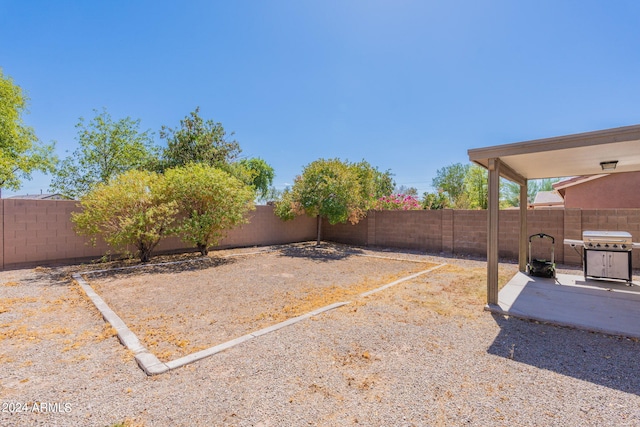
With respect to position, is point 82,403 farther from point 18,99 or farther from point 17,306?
point 18,99

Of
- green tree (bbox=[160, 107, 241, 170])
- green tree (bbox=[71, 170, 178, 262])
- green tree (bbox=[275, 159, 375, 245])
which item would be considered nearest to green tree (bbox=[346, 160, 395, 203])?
green tree (bbox=[275, 159, 375, 245])

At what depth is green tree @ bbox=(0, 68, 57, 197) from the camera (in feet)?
47.5

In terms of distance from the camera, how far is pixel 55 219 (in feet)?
25.2

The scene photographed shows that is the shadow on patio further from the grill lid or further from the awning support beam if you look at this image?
the grill lid

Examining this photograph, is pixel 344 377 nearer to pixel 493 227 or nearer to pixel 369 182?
pixel 493 227

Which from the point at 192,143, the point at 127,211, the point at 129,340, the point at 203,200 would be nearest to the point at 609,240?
the point at 129,340

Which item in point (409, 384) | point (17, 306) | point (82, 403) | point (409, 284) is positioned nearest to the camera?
point (82, 403)

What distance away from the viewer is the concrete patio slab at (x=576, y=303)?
3.80 meters

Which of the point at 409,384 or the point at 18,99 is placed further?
the point at 18,99

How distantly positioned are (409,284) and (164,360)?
15.0ft

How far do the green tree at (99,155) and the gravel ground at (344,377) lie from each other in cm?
1438

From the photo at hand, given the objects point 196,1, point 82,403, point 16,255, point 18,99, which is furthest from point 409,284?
point 18,99

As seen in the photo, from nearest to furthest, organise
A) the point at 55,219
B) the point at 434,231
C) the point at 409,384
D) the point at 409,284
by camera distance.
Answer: the point at 409,384, the point at 409,284, the point at 55,219, the point at 434,231

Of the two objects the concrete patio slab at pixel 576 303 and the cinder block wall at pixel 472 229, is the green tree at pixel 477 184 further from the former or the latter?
the concrete patio slab at pixel 576 303
